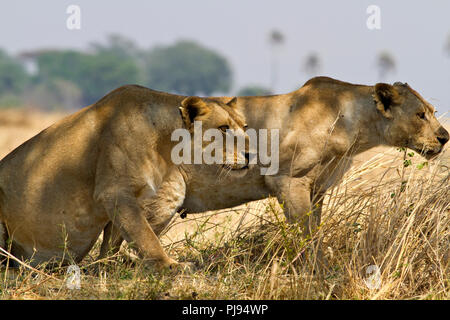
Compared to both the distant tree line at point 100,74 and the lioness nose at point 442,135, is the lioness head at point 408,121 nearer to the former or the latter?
the lioness nose at point 442,135

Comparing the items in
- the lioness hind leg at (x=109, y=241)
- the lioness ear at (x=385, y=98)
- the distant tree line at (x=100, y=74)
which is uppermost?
the lioness ear at (x=385, y=98)

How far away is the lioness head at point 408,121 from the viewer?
6.66 meters

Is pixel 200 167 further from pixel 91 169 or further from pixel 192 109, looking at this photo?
pixel 91 169

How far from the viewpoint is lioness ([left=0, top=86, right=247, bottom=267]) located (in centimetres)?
552

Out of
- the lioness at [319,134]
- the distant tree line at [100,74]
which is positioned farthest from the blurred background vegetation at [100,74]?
the lioness at [319,134]

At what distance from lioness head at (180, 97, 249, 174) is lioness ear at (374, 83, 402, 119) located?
1.54m

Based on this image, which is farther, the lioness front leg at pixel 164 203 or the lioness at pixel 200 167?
the lioness front leg at pixel 164 203

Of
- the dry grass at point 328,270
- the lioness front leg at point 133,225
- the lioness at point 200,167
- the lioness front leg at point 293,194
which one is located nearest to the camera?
the dry grass at point 328,270

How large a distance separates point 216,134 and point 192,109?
0.26 metres

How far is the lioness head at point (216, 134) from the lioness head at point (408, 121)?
1.58 m

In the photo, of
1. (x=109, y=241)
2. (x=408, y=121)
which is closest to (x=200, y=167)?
(x=109, y=241)

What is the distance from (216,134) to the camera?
5.70 metres

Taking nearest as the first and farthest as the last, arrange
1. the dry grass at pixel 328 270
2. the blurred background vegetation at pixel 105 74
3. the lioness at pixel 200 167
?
the dry grass at pixel 328 270 < the lioness at pixel 200 167 < the blurred background vegetation at pixel 105 74

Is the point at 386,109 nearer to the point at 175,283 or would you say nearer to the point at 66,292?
the point at 175,283
